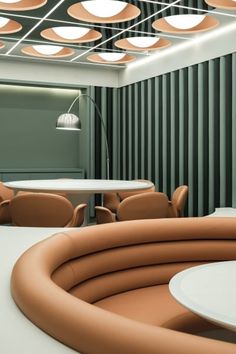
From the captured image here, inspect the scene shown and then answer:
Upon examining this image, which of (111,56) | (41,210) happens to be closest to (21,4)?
(41,210)

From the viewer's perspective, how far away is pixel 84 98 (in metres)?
9.03

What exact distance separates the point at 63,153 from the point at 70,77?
1.52 meters

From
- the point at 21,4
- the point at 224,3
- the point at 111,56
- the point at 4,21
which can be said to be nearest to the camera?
the point at 224,3

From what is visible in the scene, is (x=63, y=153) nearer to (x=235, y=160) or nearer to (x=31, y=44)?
(x=31, y=44)

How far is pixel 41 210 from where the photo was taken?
408cm

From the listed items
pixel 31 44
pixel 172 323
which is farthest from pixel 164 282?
pixel 31 44

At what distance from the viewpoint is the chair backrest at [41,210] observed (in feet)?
13.3

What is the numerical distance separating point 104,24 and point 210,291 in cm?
490

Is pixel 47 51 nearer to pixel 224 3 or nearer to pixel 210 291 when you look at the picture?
pixel 224 3

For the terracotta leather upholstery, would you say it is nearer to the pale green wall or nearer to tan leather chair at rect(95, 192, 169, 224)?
tan leather chair at rect(95, 192, 169, 224)

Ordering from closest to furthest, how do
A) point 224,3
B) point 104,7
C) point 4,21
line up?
point 224,3, point 104,7, point 4,21

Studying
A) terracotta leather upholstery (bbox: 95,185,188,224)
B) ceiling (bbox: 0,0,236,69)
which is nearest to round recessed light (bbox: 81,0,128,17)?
ceiling (bbox: 0,0,236,69)

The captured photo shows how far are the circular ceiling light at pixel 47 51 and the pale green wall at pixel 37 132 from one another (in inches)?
72.8

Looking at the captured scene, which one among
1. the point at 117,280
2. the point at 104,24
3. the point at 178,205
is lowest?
the point at 178,205
